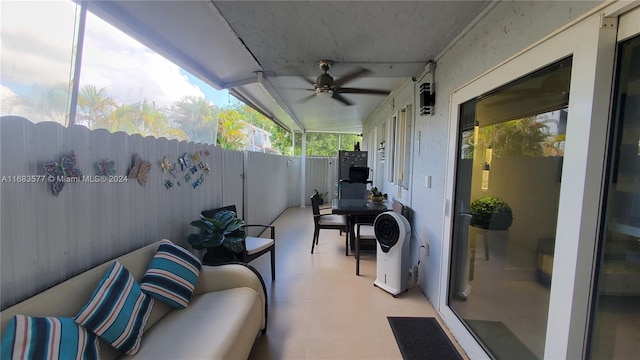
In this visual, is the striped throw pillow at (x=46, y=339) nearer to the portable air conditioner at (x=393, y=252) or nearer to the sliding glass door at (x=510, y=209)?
the sliding glass door at (x=510, y=209)

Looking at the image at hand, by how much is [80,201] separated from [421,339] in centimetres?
258

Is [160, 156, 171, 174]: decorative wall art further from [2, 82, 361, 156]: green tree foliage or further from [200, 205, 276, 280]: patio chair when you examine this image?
[200, 205, 276, 280]: patio chair

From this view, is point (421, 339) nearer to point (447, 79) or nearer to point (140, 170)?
point (447, 79)

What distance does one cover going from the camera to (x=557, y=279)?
44.3 inches

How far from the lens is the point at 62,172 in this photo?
1.29 meters

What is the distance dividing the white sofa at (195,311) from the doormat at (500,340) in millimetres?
1648

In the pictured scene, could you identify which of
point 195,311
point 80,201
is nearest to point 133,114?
point 80,201

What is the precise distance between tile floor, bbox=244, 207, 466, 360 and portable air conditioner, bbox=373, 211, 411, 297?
0.38ft

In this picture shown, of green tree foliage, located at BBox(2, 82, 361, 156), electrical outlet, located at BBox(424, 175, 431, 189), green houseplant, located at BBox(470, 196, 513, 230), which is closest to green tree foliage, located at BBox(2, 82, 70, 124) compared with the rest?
green tree foliage, located at BBox(2, 82, 361, 156)

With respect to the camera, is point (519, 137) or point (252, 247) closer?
point (519, 137)

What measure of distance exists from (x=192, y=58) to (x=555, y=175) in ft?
10.7

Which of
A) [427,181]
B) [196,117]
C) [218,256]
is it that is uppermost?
[196,117]

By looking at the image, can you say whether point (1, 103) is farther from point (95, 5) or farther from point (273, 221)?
point (273, 221)

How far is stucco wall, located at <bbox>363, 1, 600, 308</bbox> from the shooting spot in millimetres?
1273
